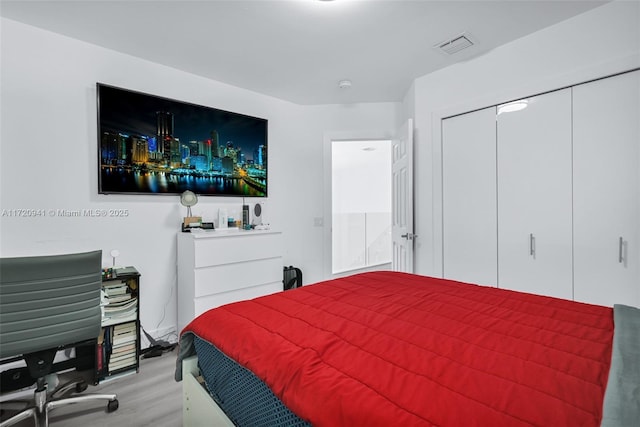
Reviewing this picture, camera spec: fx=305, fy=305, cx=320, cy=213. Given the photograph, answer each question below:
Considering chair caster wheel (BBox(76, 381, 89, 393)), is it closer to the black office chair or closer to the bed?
the black office chair

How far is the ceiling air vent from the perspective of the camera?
7.61 feet

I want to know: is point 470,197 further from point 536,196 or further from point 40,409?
point 40,409

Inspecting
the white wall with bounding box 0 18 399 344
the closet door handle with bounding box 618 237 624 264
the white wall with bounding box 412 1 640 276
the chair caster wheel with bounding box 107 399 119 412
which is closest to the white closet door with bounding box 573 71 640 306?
the closet door handle with bounding box 618 237 624 264

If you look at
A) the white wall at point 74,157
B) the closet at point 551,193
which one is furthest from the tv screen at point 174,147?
the closet at point 551,193

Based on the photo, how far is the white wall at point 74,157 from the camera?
6.75 feet

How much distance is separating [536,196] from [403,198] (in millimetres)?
1134

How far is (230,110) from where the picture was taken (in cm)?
316

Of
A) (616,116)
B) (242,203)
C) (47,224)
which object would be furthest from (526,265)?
(47,224)

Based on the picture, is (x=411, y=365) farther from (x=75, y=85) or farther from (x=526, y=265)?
(x=75, y=85)

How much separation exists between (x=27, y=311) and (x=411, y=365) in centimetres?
179

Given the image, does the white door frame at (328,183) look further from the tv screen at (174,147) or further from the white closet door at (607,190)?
the white closet door at (607,190)

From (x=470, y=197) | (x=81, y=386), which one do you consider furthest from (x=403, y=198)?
(x=81, y=386)

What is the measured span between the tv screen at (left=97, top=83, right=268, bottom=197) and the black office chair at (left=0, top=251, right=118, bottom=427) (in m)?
0.98

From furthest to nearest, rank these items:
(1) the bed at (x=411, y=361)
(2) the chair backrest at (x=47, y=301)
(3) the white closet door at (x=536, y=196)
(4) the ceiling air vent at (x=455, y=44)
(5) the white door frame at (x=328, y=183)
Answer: (5) the white door frame at (x=328, y=183) → (4) the ceiling air vent at (x=455, y=44) → (3) the white closet door at (x=536, y=196) → (2) the chair backrest at (x=47, y=301) → (1) the bed at (x=411, y=361)
